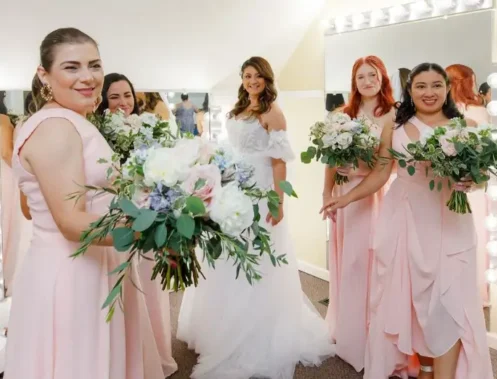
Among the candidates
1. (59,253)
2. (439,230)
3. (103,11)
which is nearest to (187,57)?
(103,11)

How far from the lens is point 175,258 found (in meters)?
1.37

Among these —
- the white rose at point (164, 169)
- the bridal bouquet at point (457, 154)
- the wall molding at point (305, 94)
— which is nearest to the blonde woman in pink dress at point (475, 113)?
the bridal bouquet at point (457, 154)

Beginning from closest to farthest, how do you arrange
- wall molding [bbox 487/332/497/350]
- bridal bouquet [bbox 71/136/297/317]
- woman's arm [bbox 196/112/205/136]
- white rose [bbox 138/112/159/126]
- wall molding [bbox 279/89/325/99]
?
bridal bouquet [bbox 71/136/297/317], white rose [bbox 138/112/159/126], wall molding [bbox 487/332/497/350], woman's arm [bbox 196/112/205/136], wall molding [bbox 279/89/325/99]

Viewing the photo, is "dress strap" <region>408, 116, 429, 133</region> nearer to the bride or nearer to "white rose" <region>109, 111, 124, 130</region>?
the bride

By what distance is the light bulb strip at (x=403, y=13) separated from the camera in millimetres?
2990

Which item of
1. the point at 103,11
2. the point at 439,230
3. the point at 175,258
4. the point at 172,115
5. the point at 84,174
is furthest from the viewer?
the point at 172,115

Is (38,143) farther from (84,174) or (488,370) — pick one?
(488,370)

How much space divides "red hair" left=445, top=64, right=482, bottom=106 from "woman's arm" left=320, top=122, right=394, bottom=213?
53 cm

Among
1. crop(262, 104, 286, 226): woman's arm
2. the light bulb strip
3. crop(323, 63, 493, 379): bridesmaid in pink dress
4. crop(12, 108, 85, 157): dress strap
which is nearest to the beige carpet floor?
crop(323, 63, 493, 379): bridesmaid in pink dress

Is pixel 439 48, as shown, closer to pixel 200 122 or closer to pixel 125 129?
pixel 200 122

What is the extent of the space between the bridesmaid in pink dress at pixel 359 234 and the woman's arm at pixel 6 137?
74.4 inches

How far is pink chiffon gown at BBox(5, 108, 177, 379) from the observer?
1.50 metres

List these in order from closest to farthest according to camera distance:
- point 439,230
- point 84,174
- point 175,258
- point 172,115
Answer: point 175,258 → point 84,174 → point 439,230 → point 172,115

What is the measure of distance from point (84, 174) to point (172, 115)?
2493mm
